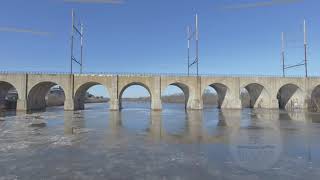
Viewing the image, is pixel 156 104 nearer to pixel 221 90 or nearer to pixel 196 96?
pixel 196 96

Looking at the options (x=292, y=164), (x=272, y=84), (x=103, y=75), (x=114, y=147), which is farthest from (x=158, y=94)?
(x=292, y=164)

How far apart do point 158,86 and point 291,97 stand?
29.1 m

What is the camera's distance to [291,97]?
197 ft

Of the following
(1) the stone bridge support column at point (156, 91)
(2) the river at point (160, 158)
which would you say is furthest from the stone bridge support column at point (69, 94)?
(2) the river at point (160, 158)

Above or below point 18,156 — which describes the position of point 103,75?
above

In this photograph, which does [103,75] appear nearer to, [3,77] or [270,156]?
[3,77]

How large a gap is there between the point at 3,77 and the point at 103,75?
639 inches

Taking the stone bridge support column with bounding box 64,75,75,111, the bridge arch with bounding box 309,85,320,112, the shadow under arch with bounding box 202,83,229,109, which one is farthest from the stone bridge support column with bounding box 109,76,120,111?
the bridge arch with bounding box 309,85,320,112

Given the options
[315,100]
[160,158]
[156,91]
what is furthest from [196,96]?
[160,158]

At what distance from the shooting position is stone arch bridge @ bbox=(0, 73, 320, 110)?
1915 inches

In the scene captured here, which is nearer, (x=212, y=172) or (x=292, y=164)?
(x=212, y=172)

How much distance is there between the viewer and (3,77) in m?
48.0

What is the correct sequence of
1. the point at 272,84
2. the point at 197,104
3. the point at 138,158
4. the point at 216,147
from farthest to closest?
→ the point at 272,84 → the point at 197,104 → the point at 216,147 → the point at 138,158

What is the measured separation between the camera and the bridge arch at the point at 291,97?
5709 centimetres
